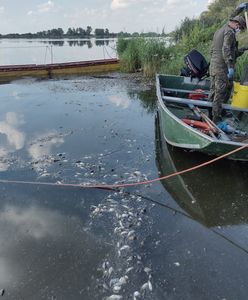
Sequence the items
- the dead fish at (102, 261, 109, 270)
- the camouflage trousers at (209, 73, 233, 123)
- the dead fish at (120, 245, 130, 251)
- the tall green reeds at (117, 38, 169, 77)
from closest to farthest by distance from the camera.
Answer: the dead fish at (102, 261, 109, 270) < the dead fish at (120, 245, 130, 251) < the camouflage trousers at (209, 73, 233, 123) < the tall green reeds at (117, 38, 169, 77)

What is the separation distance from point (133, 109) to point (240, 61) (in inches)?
147

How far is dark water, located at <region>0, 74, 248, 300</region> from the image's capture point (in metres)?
→ 3.82

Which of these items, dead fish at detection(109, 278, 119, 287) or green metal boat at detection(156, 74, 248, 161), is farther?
green metal boat at detection(156, 74, 248, 161)

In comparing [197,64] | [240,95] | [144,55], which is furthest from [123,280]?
[144,55]

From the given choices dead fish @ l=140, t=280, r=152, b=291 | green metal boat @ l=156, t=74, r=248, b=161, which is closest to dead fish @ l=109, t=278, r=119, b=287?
dead fish @ l=140, t=280, r=152, b=291

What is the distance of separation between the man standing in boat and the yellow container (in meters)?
0.15

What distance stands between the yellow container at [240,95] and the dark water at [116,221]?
1.61 meters

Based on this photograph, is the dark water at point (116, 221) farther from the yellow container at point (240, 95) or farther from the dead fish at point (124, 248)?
the yellow container at point (240, 95)

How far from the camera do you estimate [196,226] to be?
4.89m

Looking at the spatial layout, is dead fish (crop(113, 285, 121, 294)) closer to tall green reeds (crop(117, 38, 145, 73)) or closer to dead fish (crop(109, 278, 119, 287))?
dead fish (crop(109, 278, 119, 287))

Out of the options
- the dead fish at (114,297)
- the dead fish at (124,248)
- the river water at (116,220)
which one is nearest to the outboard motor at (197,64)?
the river water at (116,220)

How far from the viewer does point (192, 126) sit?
7.26 metres

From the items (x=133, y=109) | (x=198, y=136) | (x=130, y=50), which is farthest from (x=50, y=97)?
(x=198, y=136)

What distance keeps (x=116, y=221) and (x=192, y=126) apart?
3170 mm
